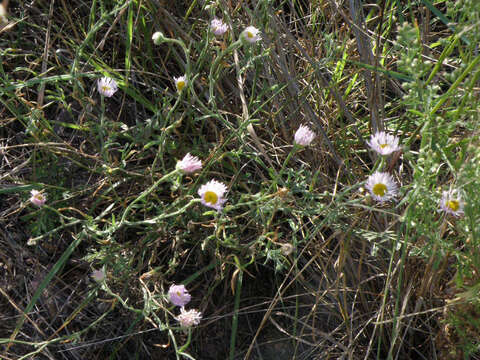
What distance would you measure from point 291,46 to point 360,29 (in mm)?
253

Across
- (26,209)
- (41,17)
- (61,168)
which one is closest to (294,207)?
(61,168)

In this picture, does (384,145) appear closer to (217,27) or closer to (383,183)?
(383,183)

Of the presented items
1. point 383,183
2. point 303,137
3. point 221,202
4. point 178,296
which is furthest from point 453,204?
point 178,296

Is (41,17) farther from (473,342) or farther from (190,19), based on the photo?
(473,342)

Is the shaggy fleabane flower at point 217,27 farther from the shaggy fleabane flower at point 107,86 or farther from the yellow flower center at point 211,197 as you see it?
the yellow flower center at point 211,197

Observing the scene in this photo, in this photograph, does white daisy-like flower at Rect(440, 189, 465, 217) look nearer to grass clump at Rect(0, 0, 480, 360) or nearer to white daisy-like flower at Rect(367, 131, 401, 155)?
grass clump at Rect(0, 0, 480, 360)

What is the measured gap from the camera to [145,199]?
135 cm

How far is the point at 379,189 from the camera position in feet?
3.64

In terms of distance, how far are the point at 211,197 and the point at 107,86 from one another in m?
0.42

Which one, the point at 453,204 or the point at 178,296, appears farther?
the point at 178,296

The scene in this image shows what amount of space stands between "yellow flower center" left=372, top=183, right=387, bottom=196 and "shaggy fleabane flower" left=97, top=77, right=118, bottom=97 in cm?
69

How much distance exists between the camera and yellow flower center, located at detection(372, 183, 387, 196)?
43.7 inches

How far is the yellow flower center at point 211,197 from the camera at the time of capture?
46.8 inches

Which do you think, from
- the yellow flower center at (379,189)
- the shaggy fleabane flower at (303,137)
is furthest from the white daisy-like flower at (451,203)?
the shaggy fleabane flower at (303,137)
